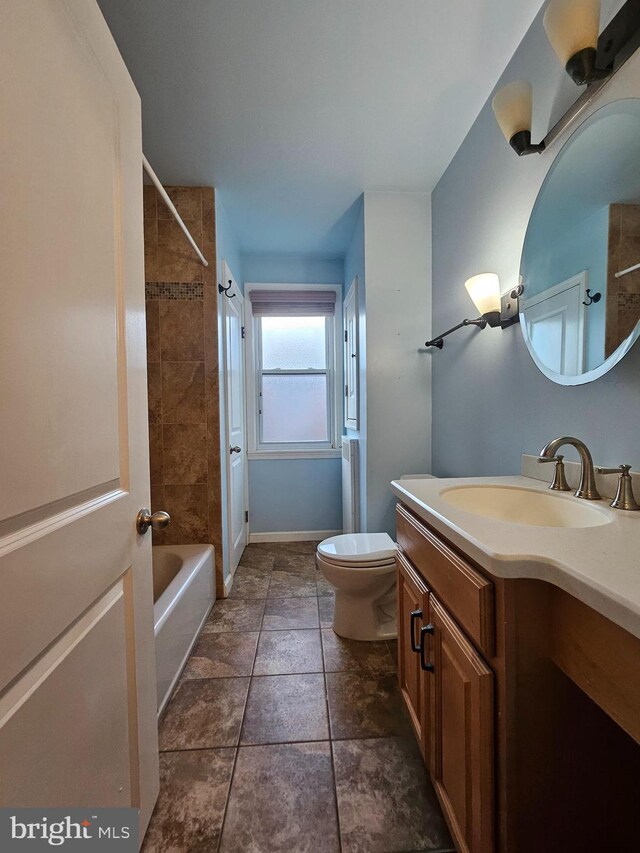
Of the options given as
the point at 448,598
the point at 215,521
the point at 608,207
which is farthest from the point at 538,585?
the point at 215,521

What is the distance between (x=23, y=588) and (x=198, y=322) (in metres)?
1.78

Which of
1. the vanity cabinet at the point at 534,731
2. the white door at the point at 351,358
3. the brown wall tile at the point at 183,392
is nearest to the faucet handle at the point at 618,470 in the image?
the vanity cabinet at the point at 534,731

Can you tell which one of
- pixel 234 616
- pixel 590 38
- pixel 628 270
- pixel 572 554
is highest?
pixel 590 38

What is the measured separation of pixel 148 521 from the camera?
34.3 inches

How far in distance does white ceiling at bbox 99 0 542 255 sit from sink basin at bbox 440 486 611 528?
5.05ft

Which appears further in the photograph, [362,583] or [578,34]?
[362,583]

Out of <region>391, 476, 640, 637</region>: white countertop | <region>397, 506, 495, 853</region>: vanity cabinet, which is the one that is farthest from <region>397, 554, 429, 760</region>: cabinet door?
<region>391, 476, 640, 637</region>: white countertop

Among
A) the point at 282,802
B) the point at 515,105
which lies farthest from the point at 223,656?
the point at 515,105

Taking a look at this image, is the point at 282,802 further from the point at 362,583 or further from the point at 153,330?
the point at 153,330

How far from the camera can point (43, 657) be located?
52cm

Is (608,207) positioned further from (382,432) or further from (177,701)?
(177,701)

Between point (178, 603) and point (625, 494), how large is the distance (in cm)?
159

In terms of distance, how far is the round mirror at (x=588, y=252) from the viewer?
2.71 ft

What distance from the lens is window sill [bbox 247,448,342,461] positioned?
9.82 ft
